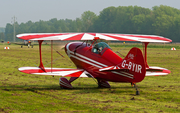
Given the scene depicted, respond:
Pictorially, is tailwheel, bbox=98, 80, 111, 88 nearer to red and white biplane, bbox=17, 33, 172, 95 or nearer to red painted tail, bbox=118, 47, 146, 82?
red and white biplane, bbox=17, 33, 172, 95

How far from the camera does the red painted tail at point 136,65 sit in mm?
8238

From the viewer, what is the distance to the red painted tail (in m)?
8.24

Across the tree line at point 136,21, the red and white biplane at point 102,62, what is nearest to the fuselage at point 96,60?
the red and white biplane at point 102,62

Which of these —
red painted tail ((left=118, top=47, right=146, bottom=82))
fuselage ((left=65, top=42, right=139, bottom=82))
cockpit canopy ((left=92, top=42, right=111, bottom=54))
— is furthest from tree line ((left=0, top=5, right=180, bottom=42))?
red painted tail ((left=118, top=47, right=146, bottom=82))

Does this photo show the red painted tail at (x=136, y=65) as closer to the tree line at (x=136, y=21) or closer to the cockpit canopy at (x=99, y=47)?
the cockpit canopy at (x=99, y=47)

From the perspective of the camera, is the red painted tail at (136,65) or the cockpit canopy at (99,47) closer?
the red painted tail at (136,65)

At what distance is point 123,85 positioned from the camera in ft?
37.5

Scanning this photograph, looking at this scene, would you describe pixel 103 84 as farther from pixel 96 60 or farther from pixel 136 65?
pixel 136 65

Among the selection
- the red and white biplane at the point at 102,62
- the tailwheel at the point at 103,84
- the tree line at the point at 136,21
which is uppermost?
the tree line at the point at 136,21

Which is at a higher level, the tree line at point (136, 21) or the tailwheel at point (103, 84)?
the tree line at point (136, 21)

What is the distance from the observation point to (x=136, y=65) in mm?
8367

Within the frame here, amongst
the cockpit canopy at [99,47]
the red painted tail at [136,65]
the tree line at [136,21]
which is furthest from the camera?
the tree line at [136,21]

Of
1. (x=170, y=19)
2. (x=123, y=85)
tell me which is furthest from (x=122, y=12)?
(x=123, y=85)

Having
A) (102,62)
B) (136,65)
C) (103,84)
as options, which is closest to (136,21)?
(103,84)
